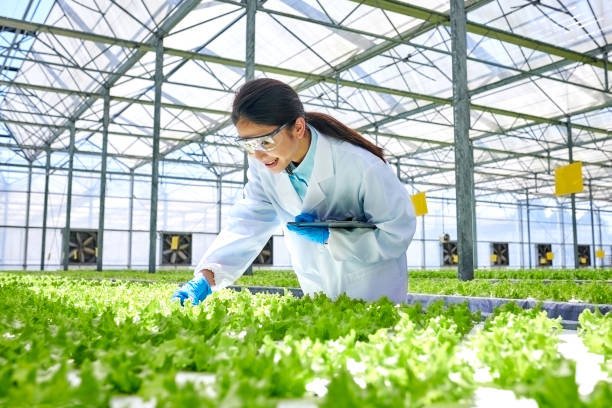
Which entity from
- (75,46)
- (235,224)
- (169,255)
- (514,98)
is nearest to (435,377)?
(235,224)

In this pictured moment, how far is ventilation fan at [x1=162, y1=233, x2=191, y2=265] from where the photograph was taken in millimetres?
27062

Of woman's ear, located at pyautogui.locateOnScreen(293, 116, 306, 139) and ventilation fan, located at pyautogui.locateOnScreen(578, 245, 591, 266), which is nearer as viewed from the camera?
woman's ear, located at pyautogui.locateOnScreen(293, 116, 306, 139)

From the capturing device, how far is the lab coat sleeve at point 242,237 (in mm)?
3396

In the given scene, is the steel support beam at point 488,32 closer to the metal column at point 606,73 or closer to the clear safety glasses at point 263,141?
the metal column at point 606,73

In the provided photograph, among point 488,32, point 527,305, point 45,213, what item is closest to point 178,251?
point 45,213

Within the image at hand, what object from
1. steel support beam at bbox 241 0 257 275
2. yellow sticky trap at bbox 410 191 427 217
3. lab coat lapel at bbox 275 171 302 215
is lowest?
lab coat lapel at bbox 275 171 302 215

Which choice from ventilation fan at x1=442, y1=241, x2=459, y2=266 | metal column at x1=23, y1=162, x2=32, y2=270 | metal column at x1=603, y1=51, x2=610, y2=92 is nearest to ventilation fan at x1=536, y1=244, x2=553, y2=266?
ventilation fan at x1=442, y1=241, x2=459, y2=266

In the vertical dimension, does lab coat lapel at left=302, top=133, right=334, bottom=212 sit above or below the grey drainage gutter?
above

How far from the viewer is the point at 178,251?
1081 inches

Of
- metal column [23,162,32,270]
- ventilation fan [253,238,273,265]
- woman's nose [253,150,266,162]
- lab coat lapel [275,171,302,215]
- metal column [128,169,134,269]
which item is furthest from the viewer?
ventilation fan [253,238,273,265]

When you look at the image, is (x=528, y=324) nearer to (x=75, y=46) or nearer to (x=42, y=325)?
(x=42, y=325)

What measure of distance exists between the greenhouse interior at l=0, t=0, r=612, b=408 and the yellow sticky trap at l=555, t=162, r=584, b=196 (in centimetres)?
4

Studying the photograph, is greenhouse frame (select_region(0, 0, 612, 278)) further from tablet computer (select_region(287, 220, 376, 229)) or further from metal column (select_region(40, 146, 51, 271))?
tablet computer (select_region(287, 220, 376, 229))

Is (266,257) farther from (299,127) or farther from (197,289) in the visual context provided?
(299,127)
